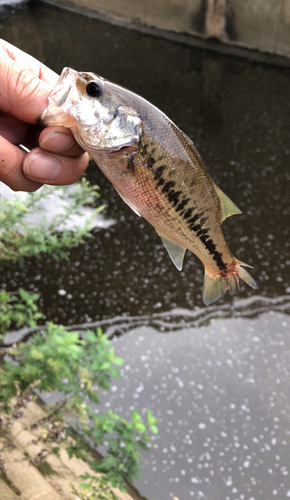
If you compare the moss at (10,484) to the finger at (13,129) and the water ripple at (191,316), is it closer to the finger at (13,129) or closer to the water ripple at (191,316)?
the water ripple at (191,316)

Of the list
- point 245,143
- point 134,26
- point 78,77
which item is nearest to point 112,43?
point 134,26

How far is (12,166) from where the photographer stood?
131cm

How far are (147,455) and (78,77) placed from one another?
1.92m

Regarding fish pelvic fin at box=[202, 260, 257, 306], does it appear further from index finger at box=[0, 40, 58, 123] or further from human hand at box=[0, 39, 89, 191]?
index finger at box=[0, 40, 58, 123]

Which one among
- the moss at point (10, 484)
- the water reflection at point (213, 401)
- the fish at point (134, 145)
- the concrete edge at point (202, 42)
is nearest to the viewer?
the fish at point (134, 145)

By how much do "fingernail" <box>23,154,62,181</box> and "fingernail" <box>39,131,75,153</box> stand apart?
1.5 inches

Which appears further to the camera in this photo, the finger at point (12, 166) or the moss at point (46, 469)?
the moss at point (46, 469)

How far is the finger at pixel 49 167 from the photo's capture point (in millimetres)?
1267

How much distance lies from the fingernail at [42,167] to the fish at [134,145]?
12cm

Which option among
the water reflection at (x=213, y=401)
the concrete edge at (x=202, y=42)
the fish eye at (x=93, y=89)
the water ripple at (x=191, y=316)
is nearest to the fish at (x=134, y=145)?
the fish eye at (x=93, y=89)

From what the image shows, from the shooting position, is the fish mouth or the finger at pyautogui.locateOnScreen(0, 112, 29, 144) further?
the finger at pyautogui.locateOnScreen(0, 112, 29, 144)

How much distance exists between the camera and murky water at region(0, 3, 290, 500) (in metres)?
2.29

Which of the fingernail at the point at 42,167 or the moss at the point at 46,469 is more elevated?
the fingernail at the point at 42,167

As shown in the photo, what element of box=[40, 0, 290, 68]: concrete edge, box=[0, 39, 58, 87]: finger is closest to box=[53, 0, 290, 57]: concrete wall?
box=[40, 0, 290, 68]: concrete edge
